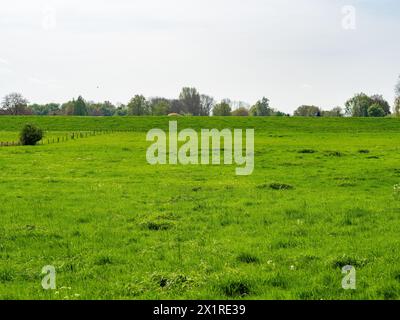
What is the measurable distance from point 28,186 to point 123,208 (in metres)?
9.46

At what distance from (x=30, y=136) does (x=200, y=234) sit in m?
54.2

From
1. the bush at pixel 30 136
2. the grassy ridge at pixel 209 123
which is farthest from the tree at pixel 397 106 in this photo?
the bush at pixel 30 136

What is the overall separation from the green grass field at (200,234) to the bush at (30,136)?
32.3m

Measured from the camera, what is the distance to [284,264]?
12.4 metres

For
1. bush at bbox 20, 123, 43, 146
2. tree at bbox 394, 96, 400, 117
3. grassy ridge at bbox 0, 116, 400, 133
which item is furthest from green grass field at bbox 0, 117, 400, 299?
tree at bbox 394, 96, 400, 117

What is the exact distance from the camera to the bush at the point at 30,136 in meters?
64.8

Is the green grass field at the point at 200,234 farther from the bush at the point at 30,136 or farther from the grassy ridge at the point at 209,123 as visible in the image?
the grassy ridge at the point at 209,123

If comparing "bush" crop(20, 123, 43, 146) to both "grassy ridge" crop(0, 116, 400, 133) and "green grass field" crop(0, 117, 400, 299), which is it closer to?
"green grass field" crop(0, 117, 400, 299)

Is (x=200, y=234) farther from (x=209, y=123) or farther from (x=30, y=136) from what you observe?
(x=209, y=123)

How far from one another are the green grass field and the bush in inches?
1270

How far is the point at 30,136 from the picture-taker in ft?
212

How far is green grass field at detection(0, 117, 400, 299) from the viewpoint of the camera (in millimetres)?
10945
